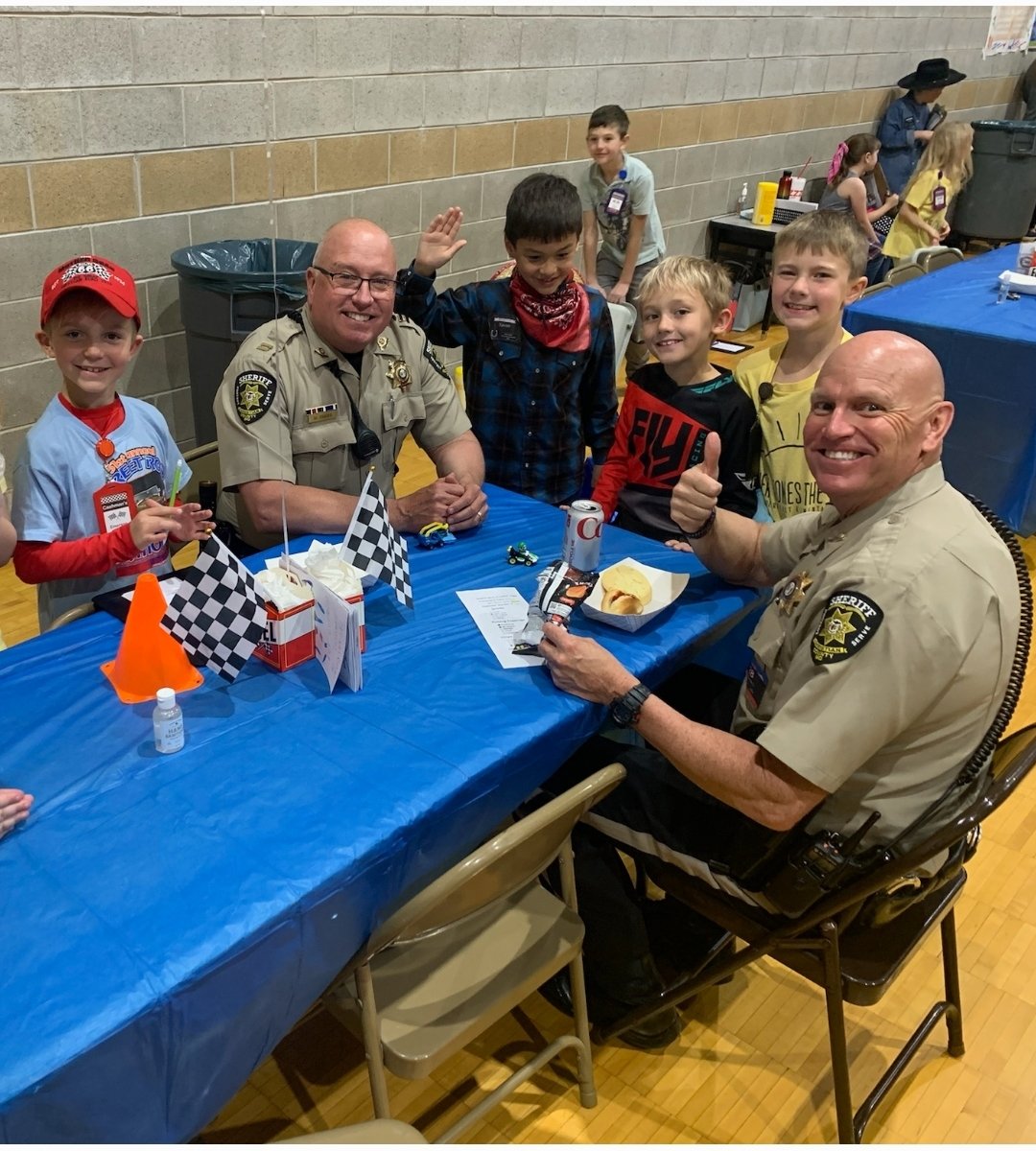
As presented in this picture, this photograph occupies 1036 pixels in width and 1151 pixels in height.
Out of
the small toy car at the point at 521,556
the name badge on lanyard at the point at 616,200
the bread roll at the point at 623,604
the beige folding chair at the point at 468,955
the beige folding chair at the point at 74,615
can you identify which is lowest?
the beige folding chair at the point at 468,955

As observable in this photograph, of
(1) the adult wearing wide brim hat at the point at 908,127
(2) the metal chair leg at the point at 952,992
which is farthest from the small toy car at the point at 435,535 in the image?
(1) the adult wearing wide brim hat at the point at 908,127

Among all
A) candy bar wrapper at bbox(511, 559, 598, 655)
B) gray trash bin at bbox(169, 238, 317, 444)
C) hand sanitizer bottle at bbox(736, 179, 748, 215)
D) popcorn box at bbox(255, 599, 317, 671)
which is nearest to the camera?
popcorn box at bbox(255, 599, 317, 671)

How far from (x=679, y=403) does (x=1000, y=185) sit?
8.13 metres

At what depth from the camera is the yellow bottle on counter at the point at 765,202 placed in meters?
7.02

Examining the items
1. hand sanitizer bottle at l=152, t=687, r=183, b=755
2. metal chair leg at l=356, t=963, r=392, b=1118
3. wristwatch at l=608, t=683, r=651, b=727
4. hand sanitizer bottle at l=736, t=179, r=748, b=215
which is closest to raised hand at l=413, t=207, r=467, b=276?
wristwatch at l=608, t=683, r=651, b=727

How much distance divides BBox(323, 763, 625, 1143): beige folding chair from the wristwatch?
0.15 m

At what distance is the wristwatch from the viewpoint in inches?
72.2

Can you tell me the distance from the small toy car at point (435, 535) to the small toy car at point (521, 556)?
0.17 meters

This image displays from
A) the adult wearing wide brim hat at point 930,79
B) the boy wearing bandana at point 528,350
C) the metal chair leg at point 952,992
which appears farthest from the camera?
the adult wearing wide brim hat at point 930,79

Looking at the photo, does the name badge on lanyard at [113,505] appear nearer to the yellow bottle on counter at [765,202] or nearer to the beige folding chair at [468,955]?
the beige folding chair at [468,955]

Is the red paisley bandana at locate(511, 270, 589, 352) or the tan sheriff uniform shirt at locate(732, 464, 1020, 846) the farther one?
the red paisley bandana at locate(511, 270, 589, 352)

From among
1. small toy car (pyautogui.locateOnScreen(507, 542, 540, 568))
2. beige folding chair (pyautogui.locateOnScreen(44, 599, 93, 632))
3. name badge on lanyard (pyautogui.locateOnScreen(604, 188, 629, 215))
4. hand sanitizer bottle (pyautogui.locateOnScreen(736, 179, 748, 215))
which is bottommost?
beige folding chair (pyautogui.locateOnScreen(44, 599, 93, 632))

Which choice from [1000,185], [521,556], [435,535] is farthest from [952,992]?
[1000,185]

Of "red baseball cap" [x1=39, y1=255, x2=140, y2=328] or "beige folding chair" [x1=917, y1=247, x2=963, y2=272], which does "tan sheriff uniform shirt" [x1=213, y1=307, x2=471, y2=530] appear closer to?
"red baseball cap" [x1=39, y1=255, x2=140, y2=328]
